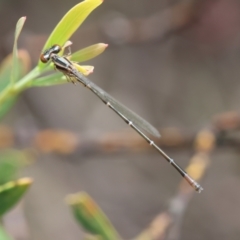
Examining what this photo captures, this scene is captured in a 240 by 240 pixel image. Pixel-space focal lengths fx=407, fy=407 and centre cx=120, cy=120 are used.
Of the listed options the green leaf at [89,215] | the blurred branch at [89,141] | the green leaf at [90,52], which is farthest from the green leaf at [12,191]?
the blurred branch at [89,141]

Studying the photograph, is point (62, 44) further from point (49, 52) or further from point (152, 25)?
point (152, 25)

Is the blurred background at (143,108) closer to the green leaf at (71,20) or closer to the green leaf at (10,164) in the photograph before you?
the green leaf at (10,164)

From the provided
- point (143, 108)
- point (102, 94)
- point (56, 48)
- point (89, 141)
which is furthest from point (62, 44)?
point (143, 108)

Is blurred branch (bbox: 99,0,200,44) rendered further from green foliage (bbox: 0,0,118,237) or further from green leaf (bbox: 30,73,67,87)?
green leaf (bbox: 30,73,67,87)

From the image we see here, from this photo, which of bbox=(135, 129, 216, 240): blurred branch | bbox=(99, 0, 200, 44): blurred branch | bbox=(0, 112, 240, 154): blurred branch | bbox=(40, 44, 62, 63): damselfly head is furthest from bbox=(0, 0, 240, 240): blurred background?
bbox=(40, 44, 62, 63): damselfly head

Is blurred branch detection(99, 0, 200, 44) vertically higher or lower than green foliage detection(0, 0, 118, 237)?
higher

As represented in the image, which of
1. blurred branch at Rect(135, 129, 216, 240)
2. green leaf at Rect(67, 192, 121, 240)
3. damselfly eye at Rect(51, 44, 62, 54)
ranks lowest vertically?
blurred branch at Rect(135, 129, 216, 240)

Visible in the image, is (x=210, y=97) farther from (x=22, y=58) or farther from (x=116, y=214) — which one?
(x=22, y=58)

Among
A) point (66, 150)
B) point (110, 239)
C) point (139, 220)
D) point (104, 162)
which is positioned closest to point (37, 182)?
point (104, 162)
